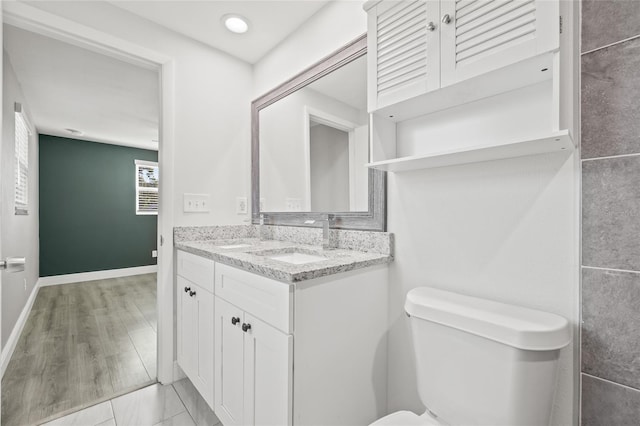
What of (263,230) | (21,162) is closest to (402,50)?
(263,230)

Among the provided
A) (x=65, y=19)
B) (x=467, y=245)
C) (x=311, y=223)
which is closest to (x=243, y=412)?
(x=311, y=223)

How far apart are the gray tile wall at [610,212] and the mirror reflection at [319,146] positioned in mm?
825

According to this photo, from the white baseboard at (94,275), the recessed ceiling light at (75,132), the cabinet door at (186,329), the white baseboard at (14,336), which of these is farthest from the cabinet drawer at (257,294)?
the white baseboard at (94,275)

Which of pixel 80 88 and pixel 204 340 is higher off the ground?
pixel 80 88

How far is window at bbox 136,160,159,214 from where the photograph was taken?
16.5 feet

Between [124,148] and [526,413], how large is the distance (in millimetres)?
5863

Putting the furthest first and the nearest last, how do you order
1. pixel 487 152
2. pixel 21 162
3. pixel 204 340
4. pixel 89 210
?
1. pixel 89 210
2. pixel 21 162
3. pixel 204 340
4. pixel 487 152

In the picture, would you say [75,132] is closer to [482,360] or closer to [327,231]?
[327,231]

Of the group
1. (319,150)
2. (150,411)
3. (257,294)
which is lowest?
(150,411)

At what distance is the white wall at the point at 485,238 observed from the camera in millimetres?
895

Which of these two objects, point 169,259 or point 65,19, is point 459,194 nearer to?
point 169,259

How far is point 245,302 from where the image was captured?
3.84ft

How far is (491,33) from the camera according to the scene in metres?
0.86

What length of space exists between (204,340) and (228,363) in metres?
0.28
